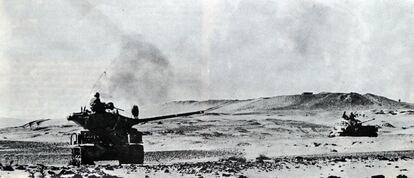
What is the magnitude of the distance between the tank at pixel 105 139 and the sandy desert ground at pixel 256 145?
1.76 ft

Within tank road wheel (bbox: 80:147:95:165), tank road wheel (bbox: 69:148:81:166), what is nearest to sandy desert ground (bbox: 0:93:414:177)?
tank road wheel (bbox: 80:147:95:165)

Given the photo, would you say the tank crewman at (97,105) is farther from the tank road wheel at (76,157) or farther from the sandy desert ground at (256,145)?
the sandy desert ground at (256,145)

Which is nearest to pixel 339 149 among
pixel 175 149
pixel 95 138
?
pixel 175 149

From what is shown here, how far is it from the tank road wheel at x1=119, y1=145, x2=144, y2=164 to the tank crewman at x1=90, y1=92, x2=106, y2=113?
4.43 feet

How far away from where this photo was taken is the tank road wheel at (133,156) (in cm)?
1788

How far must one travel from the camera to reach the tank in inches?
692

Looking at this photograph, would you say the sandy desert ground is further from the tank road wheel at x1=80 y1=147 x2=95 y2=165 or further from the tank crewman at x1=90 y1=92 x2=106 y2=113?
the tank crewman at x1=90 y1=92 x2=106 y2=113

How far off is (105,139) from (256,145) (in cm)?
1148

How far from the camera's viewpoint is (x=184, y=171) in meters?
15.0

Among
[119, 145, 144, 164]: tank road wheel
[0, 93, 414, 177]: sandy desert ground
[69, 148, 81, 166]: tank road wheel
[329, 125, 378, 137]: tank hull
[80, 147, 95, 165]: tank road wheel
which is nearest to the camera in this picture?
[0, 93, 414, 177]: sandy desert ground

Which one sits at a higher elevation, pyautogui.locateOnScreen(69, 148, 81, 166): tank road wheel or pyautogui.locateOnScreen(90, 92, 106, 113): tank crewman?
pyautogui.locateOnScreen(90, 92, 106, 113): tank crewman

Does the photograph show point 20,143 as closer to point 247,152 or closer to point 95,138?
point 247,152

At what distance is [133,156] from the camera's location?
18.0 meters

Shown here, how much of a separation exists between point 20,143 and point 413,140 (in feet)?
63.6
